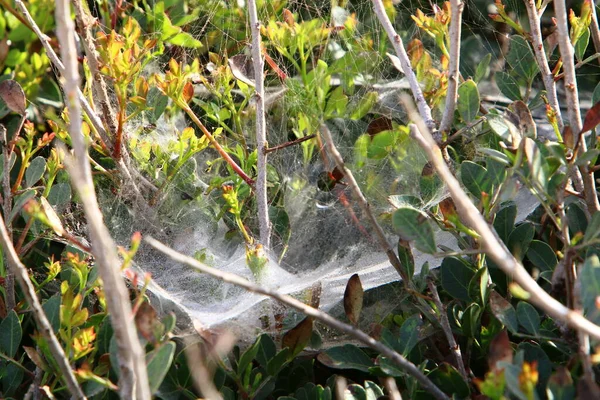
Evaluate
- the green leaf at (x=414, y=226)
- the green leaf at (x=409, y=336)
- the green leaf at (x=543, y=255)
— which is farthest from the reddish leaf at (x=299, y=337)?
the green leaf at (x=543, y=255)

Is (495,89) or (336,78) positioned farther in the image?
(495,89)

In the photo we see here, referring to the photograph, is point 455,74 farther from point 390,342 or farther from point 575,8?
point 575,8

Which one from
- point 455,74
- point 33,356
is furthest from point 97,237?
point 455,74

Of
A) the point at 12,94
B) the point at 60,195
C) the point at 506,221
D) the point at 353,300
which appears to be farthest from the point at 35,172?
the point at 506,221

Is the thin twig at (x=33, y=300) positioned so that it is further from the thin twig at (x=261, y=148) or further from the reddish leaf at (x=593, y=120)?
the reddish leaf at (x=593, y=120)

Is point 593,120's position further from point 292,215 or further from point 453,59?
point 292,215

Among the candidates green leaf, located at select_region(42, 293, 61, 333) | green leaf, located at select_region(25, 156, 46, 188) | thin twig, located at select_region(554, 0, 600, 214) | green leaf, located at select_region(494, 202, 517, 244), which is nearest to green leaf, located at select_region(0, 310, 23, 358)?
green leaf, located at select_region(42, 293, 61, 333)
